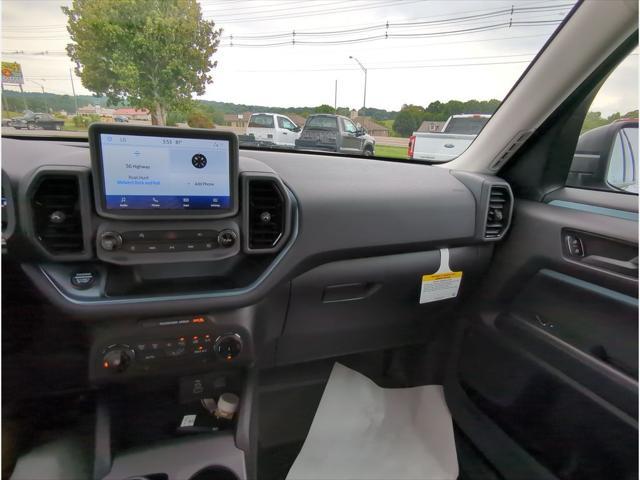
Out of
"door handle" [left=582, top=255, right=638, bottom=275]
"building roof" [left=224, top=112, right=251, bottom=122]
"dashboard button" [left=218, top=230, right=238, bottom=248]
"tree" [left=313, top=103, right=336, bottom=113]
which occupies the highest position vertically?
"tree" [left=313, top=103, right=336, bottom=113]

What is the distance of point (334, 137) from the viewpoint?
1.83m

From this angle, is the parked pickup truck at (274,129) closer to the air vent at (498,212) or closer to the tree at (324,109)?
the tree at (324,109)

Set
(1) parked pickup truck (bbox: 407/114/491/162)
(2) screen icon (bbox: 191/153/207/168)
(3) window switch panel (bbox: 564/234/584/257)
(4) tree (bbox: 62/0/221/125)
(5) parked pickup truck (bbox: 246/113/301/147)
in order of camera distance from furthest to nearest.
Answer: (1) parked pickup truck (bbox: 407/114/491/162), (5) parked pickup truck (bbox: 246/113/301/147), (3) window switch panel (bbox: 564/234/584/257), (4) tree (bbox: 62/0/221/125), (2) screen icon (bbox: 191/153/207/168)

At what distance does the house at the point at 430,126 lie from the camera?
179 cm

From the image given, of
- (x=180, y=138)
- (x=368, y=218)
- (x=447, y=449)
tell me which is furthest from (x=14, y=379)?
(x=447, y=449)

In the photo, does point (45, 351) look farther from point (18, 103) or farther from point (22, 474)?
point (18, 103)

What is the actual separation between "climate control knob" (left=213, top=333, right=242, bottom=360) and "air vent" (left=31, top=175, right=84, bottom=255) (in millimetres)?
538

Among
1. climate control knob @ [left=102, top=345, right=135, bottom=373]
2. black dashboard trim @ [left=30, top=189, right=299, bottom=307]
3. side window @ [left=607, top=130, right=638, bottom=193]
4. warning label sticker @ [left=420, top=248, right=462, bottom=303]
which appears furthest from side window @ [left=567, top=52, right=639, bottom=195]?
climate control knob @ [left=102, top=345, right=135, bottom=373]

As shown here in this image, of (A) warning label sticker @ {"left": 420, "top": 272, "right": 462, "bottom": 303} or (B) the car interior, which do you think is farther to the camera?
(A) warning label sticker @ {"left": 420, "top": 272, "right": 462, "bottom": 303}

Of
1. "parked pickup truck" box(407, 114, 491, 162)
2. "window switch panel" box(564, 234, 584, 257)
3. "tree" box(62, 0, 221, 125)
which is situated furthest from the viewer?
"parked pickup truck" box(407, 114, 491, 162)

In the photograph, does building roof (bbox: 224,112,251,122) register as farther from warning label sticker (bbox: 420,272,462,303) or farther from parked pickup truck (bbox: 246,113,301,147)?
warning label sticker (bbox: 420,272,462,303)

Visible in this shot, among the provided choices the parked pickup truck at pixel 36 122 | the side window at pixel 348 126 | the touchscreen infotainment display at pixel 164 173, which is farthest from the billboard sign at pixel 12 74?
the side window at pixel 348 126

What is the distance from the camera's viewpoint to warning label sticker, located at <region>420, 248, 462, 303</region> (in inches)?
68.5

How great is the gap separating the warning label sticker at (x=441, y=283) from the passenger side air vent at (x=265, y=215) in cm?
77
